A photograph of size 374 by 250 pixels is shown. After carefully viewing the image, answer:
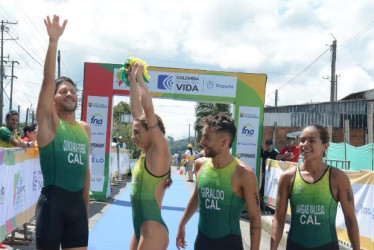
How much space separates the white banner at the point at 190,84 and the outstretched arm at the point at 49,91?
10.4 meters

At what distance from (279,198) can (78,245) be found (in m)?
1.73

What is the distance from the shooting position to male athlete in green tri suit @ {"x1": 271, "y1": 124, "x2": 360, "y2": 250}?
4020 millimetres

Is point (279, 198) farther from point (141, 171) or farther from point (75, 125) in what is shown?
point (75, 125)

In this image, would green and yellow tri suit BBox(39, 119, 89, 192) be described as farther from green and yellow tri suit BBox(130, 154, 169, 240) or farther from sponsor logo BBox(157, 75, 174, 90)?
sponsor logo BBox(157, 75, 174, 90)

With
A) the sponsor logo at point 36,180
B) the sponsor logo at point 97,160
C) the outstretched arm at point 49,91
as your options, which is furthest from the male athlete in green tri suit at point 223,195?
the sponsor logo at point 97,160

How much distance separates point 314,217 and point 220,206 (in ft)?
2.55

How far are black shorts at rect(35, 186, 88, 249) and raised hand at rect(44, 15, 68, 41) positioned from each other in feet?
3.95

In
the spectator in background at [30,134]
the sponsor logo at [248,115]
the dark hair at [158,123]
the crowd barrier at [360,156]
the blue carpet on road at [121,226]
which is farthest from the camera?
the crowd barrier at [360,156]

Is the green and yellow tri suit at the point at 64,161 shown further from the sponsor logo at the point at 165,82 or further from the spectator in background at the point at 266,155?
the sponsor logo at the point at 165,82

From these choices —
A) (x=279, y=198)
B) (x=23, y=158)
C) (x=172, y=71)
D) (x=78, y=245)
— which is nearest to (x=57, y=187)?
(x=78, y=245)

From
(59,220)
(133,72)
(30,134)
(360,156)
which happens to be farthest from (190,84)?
(59,220)

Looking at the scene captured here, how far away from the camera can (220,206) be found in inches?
157

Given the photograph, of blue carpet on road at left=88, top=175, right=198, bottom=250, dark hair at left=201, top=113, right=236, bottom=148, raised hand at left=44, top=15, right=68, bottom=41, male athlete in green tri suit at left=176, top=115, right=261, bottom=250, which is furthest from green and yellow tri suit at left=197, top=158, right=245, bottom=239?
blue carpet on road at left=88, top=175, right=198, bottom=250

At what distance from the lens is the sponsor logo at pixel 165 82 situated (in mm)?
14482
